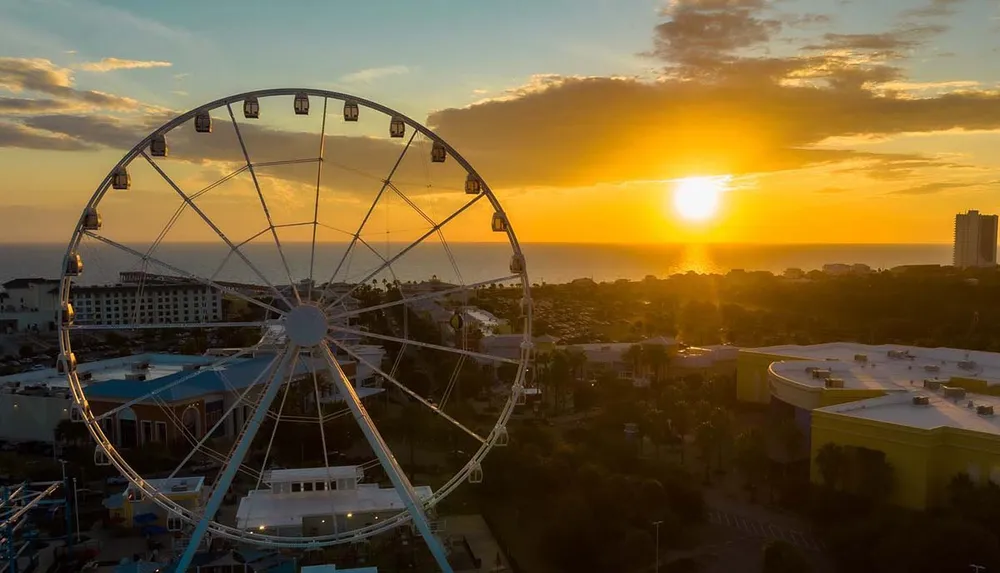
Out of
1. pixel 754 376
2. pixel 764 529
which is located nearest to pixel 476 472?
pixel 764 529

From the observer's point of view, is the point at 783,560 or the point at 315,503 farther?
the point at 315,503

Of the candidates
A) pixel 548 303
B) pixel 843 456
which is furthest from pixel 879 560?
pixel 548 303

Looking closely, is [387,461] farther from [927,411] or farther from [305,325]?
[927,411]

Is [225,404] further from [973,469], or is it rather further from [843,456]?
[973,469]

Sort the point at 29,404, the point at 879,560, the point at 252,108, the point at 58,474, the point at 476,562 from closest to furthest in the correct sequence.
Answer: the point at 252,108 < the point at 879,560 < the point at 476,562 < the point at 58,474 < the point at 29,404

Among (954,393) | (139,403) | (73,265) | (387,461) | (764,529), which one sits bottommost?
(764,529)

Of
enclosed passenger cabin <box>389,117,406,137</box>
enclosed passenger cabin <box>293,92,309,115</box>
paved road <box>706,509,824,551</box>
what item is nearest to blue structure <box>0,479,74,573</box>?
enclosed passenger cabin <box>293,92,309,115</box>
